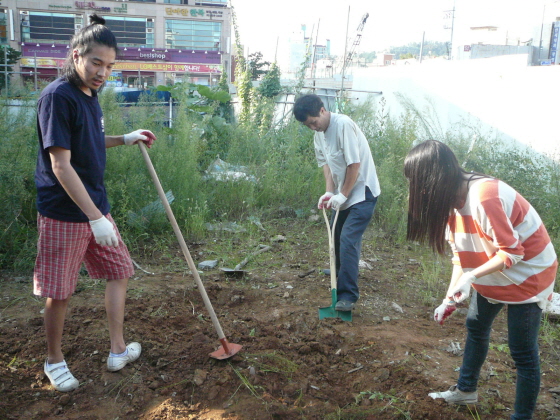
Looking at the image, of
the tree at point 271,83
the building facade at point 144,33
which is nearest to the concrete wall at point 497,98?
the tree at point 271,83

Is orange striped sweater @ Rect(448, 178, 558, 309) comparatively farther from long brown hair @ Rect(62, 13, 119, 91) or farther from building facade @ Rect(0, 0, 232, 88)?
building facade @ Rect(0, 0, 232, 88)

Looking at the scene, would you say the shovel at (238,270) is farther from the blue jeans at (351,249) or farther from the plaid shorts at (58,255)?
the plaid shorts at (58,255)

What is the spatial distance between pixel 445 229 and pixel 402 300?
2106mm

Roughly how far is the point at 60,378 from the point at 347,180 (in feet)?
7.56

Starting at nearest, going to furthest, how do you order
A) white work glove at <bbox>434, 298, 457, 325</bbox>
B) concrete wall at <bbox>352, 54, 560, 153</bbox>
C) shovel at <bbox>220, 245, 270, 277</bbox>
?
white work glove at <bbox>434, 298, 457, 325</bbox>, shovel at <bbox>220, 245, 270, 277</bbox>, concrete wall at <bbox>352, 54, 560, 153</bbox>

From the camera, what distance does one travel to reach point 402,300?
4281 millimetres

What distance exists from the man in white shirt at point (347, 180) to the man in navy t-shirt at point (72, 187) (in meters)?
1.68

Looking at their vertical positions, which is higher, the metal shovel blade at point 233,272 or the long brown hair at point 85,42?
the long brown hair at point 85,42

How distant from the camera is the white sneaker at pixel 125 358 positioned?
2.81 meters

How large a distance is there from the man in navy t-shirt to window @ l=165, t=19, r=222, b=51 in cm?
4604

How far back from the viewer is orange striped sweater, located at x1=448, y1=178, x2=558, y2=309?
2.04 metres

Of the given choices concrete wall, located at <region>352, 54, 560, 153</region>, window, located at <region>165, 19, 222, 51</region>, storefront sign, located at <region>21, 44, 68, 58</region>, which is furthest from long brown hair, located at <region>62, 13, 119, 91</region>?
window, located at <region>165, 19, 222, 51</region>

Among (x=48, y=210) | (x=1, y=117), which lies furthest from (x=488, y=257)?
(x=1, y=117)

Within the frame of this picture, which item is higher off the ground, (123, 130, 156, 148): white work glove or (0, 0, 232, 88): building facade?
(0, 0, 232, 88): building facade
